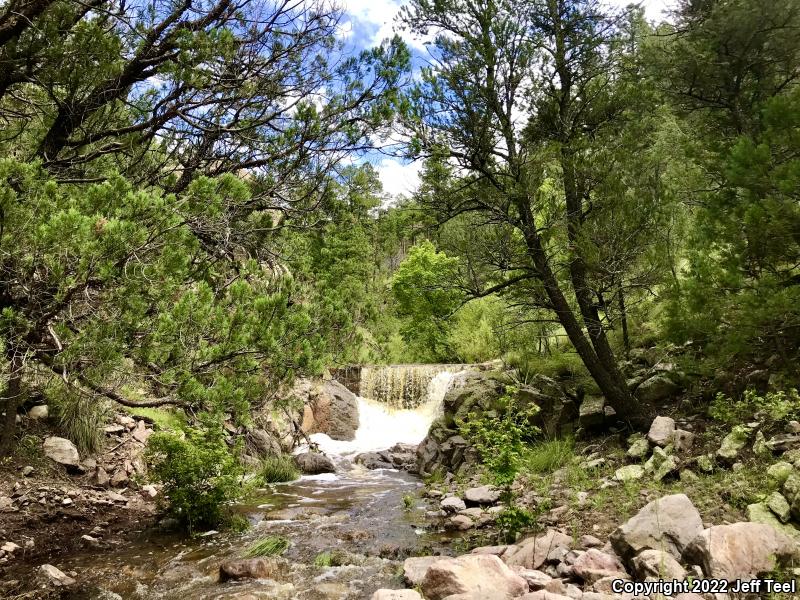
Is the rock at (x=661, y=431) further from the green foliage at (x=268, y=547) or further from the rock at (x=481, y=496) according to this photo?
the green foliage at (x=268, y=547)

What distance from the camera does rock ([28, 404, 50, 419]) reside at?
6809 millimetres

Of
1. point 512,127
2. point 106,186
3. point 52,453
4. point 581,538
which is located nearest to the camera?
point 106,186

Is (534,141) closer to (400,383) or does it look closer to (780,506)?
(780,506)

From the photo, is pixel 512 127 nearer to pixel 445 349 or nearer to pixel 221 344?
pixel 221 344

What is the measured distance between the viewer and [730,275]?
5.44 m

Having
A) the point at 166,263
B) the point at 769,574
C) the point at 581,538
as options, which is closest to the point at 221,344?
the point at 166,263

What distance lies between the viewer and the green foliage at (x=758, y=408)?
16.9 ft

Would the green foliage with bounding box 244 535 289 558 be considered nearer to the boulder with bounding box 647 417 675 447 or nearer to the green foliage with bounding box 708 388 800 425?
the boulder with bounding box 647 417 675 447

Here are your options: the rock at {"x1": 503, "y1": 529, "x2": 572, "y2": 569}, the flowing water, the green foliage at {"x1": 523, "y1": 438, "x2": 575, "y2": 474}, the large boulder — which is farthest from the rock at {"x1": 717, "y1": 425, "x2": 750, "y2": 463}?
the large boulder

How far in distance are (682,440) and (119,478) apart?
24.2 ft

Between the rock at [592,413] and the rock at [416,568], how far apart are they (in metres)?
4.00

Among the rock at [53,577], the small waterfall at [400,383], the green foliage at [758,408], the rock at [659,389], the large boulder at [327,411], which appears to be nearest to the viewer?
the rock at [53,577]

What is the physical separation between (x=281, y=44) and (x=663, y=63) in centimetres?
596

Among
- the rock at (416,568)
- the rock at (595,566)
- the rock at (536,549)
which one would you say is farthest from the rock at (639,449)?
the rock at (416,568)
